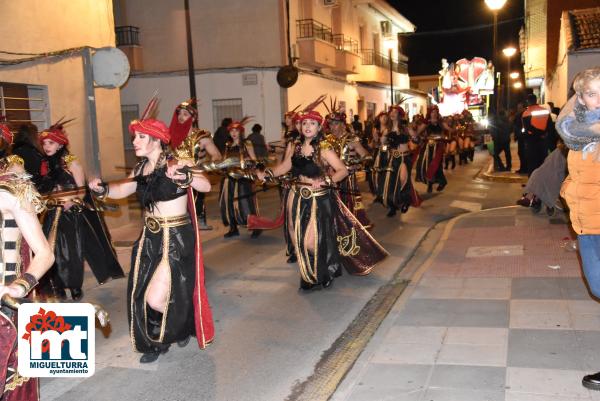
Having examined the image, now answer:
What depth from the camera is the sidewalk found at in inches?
167

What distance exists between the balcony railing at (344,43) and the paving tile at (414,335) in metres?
24.4

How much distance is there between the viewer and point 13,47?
1103 cm

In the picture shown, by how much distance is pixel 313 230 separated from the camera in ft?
22.5

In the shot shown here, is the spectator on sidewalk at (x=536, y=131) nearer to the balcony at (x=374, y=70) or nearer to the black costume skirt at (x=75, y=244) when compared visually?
the black costume skirt at (x=75, y=244)

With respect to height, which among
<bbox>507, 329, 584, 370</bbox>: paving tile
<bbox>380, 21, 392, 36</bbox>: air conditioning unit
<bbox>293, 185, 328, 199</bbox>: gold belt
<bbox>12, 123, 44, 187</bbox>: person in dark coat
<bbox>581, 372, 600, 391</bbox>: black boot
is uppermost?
<bbox>380, 21, 392, 36</bbox>: air conditioning unit

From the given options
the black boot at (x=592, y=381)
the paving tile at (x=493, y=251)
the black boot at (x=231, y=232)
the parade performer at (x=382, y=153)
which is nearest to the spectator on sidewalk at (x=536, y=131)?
the parade performer at (x=382, y=153)

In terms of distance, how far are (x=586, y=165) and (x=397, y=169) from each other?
8.36m

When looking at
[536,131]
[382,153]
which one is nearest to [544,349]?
[382,153]

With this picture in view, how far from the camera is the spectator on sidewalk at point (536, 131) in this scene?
1319 cm

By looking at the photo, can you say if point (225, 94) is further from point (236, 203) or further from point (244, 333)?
point (244, 333)

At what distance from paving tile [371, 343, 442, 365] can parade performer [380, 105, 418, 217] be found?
7207 millimetres

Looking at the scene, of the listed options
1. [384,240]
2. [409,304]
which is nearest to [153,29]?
[384,240]

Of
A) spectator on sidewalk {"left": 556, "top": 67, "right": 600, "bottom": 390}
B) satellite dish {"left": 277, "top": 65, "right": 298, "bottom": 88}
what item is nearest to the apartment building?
satellite dish {"left": 277, "top": 65, "right": 298, "bottom": 88}

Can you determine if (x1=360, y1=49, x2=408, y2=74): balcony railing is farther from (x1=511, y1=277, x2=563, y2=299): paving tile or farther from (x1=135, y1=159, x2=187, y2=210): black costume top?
(x1=135, y1=159, x2=187, y2=210): black costume top
